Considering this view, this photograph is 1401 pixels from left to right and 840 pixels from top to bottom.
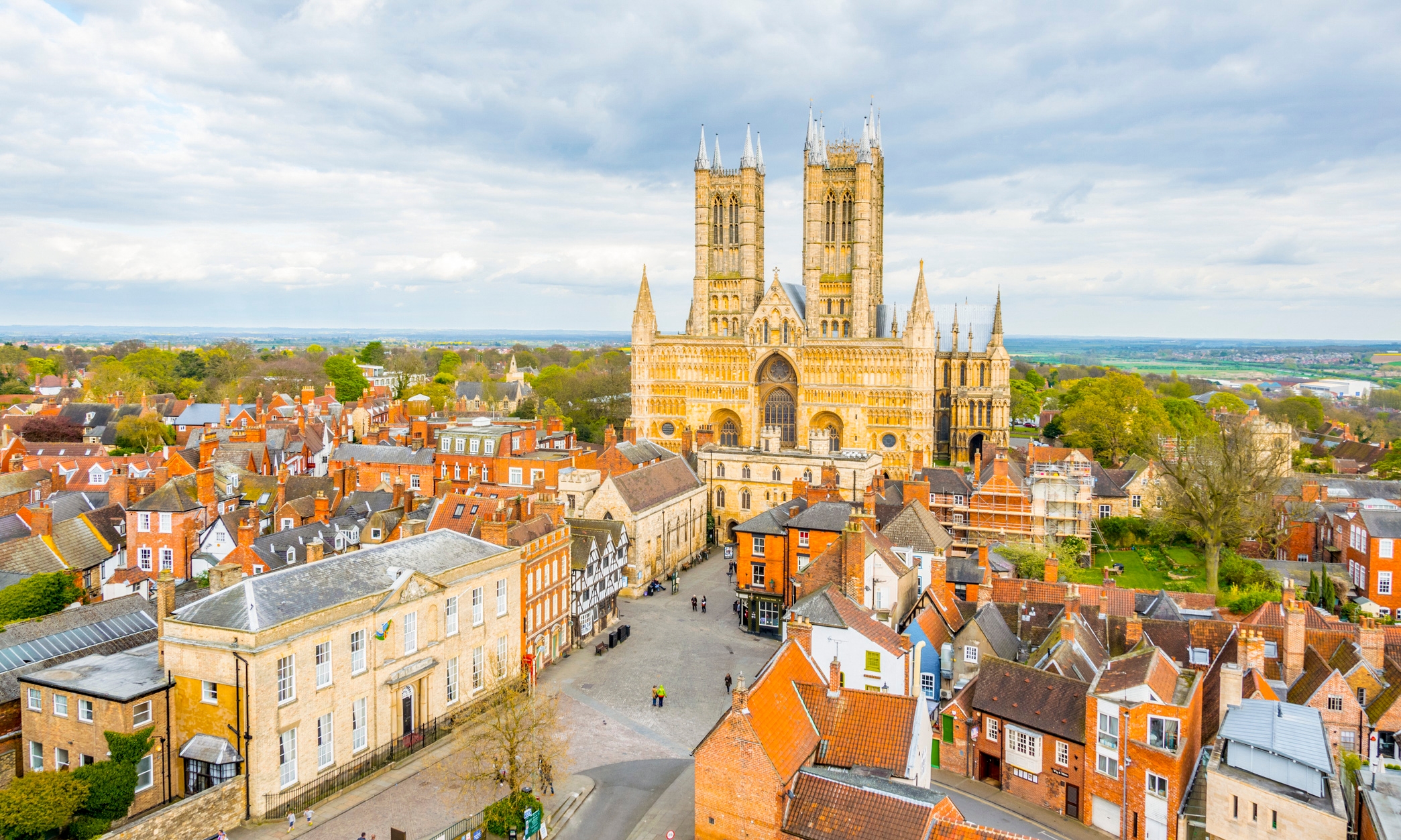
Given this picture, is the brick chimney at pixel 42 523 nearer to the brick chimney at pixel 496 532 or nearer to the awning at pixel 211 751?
the brick chimney at pixel 496 532

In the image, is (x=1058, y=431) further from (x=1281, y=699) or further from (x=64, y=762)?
(x=64, y=762)

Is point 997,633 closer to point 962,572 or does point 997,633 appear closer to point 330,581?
point 962,572

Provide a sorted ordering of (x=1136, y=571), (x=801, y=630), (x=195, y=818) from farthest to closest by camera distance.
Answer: (x=1136, y=571)
(x=801, y=630)
(x=195, y=818)

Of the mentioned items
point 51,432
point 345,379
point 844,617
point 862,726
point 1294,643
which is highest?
point 345,379

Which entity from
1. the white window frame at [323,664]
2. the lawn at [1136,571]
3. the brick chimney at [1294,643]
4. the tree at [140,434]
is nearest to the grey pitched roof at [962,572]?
the lawn at [1136,571]

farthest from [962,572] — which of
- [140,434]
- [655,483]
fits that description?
[140,434]

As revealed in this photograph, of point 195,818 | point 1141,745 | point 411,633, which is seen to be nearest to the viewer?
point 195,818

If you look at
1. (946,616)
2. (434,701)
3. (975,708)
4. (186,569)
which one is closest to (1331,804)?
(975,708)
